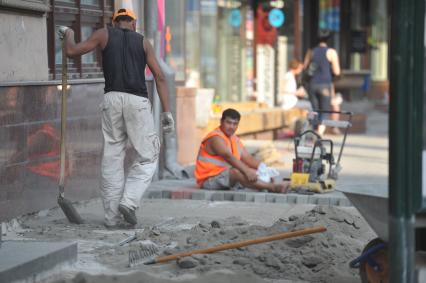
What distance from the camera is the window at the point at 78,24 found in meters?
10.2

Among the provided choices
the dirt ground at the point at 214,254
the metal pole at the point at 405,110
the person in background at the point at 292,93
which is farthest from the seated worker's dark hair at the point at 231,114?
the person in background at the point at 292,93

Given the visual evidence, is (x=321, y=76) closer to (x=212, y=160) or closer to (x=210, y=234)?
(x=212, y=160)

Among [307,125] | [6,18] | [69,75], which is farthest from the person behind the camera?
[307,125]

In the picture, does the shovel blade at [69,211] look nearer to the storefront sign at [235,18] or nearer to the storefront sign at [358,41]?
the storefront sign at [235,18]

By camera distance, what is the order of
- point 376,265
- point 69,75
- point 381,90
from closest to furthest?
point 376,265
point 69,75
point 381,90

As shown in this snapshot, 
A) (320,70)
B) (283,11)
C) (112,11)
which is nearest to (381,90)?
(283,11)

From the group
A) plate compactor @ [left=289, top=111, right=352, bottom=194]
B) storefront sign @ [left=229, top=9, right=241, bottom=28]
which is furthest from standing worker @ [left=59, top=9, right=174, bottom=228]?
storefront sign @ [left=229, top=9, right=241, bottom=28]

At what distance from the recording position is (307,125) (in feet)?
48.5

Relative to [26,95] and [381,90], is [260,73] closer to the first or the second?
[381,90]

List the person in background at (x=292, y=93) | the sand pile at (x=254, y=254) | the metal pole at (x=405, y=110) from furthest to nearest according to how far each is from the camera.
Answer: the person in background at (x=292, y=93) < the sand pile at (x=254, y=254) < the metal pole at (x=405, y=110)

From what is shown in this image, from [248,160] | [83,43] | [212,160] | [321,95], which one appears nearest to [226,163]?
[212,160]

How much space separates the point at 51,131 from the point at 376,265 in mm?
4059

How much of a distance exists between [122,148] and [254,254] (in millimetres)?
2070

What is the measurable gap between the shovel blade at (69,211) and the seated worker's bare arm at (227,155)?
6.99 ft
